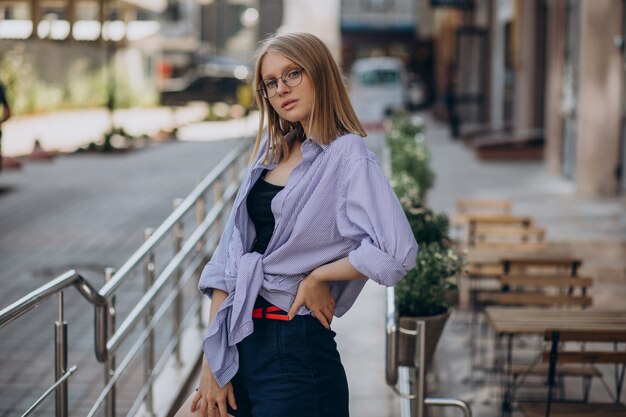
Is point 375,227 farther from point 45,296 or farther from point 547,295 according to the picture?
point 547,295

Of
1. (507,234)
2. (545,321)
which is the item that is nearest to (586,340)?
(545,321)

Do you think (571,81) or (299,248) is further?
(571,81)

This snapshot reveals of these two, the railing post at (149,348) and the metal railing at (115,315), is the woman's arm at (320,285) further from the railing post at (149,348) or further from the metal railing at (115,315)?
the railing post at (149,348)

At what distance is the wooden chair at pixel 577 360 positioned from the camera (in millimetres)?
4020

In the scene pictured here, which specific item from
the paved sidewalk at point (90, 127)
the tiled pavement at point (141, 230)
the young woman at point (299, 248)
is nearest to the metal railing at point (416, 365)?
the young woman at point (299, 248)

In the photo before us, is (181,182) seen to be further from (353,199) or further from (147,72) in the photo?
(147,72)

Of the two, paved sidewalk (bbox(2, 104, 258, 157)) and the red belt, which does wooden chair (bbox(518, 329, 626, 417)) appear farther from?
paved sidewalk (bbox(2, 104, 258, 157))

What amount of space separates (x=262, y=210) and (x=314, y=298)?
0.26 metres

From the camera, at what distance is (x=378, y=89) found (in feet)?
99.7

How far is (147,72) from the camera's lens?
150 ft

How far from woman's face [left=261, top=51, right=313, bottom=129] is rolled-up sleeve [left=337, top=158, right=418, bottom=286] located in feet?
0.67

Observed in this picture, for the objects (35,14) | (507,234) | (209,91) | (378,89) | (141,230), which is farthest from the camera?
(209,91)

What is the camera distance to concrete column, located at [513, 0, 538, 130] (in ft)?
64.0

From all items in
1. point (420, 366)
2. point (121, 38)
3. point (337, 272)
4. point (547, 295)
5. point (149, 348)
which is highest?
point (121, 38)
